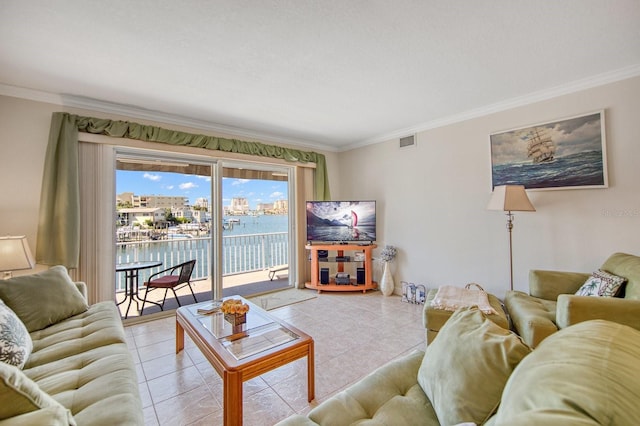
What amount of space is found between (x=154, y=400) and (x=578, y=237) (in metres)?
3.87

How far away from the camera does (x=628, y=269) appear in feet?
6.68

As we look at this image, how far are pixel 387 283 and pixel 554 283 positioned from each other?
6.56 feet

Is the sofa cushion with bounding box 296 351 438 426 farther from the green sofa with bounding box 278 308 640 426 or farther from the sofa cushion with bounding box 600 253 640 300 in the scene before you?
the sofa cushion with bounding box 600 253 640 300

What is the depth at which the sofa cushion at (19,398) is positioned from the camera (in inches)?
32.3

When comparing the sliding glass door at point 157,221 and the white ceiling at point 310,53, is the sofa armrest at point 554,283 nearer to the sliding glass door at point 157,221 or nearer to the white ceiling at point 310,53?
the white ceiling at point 310,53

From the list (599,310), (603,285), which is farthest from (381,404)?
(603,285)

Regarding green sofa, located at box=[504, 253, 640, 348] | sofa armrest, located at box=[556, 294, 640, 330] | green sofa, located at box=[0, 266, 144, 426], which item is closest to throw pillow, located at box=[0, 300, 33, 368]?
green sofa, located at box=[0, 266, 144, 426]

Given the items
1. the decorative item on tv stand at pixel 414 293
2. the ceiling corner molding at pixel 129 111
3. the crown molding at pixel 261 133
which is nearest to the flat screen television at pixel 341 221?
the decorative item on tv stand at pixel 414 293

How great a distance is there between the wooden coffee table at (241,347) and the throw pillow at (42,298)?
773 mm

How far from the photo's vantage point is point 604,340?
0.69 metres

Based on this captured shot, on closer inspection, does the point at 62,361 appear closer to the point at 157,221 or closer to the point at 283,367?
the point at 283,367

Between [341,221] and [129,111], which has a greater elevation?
[129,111]

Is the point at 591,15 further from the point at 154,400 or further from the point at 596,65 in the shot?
the point at 154,400

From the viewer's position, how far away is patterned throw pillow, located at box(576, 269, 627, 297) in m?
1.98
